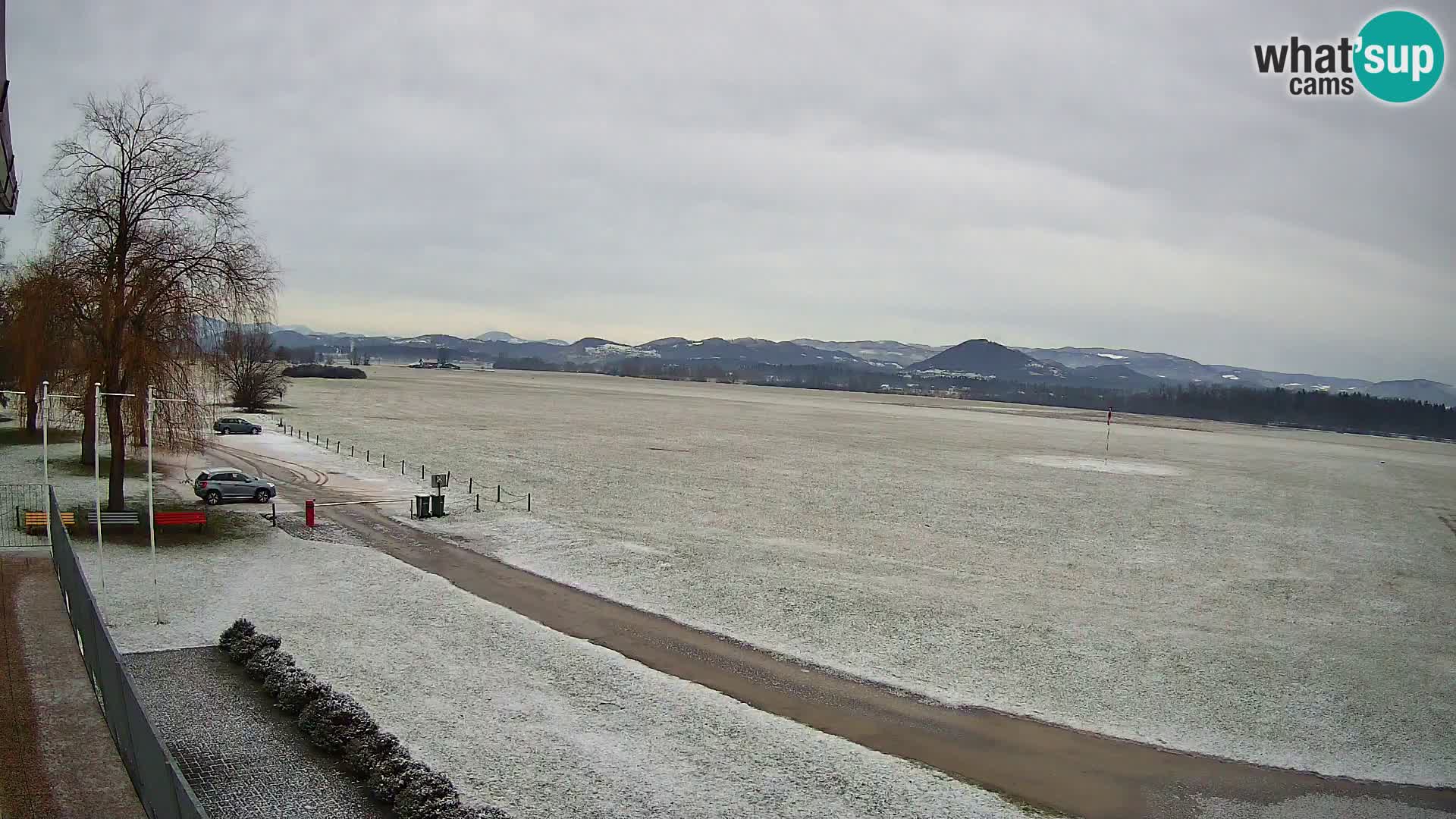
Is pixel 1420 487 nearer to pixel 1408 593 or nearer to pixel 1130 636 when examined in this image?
pixel 1408 593

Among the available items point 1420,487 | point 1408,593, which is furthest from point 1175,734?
point 1420,487

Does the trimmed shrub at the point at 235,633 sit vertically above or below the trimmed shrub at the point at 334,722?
above

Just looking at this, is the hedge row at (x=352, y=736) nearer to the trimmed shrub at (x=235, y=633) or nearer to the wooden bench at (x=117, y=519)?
the trimmed shrub at (x=235, y=633)

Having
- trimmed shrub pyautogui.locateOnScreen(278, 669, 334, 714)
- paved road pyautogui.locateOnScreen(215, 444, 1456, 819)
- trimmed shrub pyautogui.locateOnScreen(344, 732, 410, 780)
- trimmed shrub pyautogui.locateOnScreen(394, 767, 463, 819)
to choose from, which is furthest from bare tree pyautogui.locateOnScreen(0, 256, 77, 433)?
trimmed shrub pyautogui.locateOnScreen(394, 767, 463, 819)

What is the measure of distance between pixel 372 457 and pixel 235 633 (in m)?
34.8

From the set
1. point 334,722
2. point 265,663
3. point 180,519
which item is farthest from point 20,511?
point 334,722

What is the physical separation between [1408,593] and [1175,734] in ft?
62.0

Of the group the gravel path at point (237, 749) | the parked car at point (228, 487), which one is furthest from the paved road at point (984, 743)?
the parked car at point (228, 487)

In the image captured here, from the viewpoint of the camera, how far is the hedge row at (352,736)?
12266 mm

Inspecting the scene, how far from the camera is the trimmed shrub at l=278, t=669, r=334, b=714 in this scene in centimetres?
1520

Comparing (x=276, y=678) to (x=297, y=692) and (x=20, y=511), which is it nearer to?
(x=297, y=692)

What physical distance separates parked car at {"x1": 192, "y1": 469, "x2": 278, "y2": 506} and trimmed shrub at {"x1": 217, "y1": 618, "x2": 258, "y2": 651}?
1742 centimetres

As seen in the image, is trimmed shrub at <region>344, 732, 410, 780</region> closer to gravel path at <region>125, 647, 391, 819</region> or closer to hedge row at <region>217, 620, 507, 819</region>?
hedge row at <region>217, 620, 507, 819</region>

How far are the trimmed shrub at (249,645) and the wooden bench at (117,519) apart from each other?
13.4 meters
